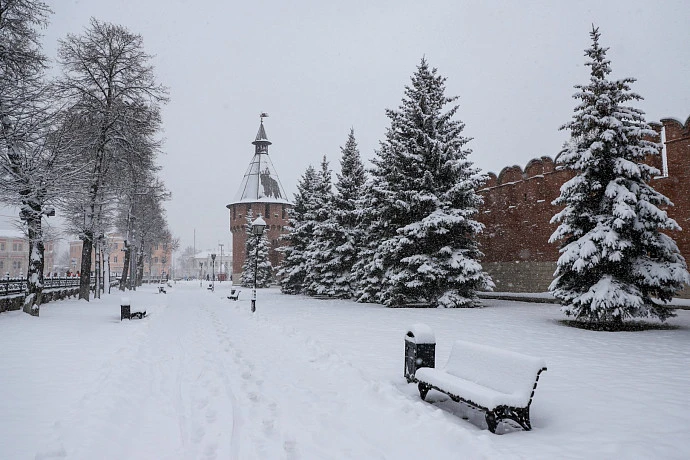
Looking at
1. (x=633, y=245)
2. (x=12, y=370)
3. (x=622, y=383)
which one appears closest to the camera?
(x=622, y=383)

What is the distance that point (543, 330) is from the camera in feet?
41.4

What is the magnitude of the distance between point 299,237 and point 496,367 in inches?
1098

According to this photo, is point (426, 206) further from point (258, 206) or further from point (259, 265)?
point (258, 206)

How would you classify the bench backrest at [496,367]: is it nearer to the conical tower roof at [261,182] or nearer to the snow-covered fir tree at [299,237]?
the snow-covered fir tree at [299,237]

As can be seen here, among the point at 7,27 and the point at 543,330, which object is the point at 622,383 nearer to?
the point at 543,330

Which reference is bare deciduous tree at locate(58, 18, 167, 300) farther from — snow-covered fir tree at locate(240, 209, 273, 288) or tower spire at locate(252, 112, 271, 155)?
tower spire at locate(252, 112, 271, 155)

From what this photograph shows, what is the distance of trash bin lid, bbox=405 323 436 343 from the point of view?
6.68 metres

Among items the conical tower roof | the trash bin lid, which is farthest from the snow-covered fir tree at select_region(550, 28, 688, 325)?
the conical tower roof

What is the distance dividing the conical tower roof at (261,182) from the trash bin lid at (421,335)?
57.8 meters

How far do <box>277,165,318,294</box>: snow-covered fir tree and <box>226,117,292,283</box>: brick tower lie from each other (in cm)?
2754

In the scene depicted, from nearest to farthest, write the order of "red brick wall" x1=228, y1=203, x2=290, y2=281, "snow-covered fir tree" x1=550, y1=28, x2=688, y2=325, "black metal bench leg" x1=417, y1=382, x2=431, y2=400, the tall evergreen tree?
"black metal bench leg" x1=417, y1=382, x2=431, y2=400, "snow-covered fir tree" x1=550, y1=28, x2=688, y2=325, the tall evergreen tree, "red brick wall" x1=228, y1=203, x2=290, y2=281

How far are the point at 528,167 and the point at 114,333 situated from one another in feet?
74.6

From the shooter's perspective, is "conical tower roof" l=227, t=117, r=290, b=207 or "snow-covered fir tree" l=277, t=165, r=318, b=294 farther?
"conical tower roof" l=227, t=117, r=290, b=207

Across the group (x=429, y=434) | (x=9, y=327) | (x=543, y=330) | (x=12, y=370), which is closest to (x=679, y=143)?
(x=543, y=330)
